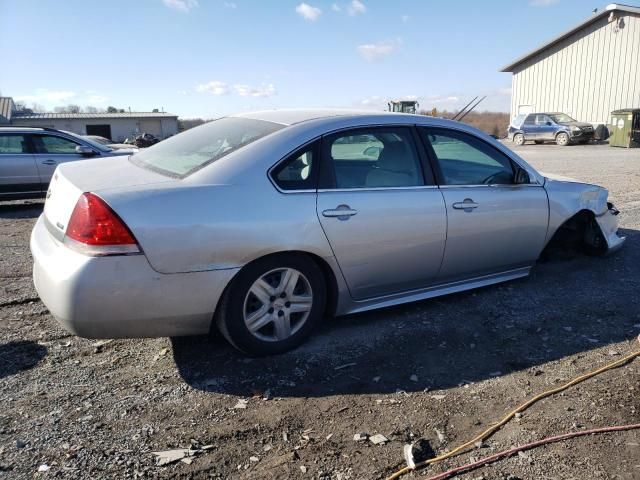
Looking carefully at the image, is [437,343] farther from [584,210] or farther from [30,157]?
[30,157]

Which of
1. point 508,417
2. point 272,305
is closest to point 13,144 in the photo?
point 272,305

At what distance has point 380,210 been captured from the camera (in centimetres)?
377

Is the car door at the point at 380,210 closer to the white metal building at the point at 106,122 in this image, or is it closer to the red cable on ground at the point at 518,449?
the red cable on ground at the point at 518,449

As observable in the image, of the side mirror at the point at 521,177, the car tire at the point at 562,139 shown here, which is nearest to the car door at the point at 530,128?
the car tire at the point at 562,139

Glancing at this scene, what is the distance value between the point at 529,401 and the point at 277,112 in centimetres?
274

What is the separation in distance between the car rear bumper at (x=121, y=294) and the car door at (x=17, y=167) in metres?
7.55

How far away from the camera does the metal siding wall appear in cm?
2956

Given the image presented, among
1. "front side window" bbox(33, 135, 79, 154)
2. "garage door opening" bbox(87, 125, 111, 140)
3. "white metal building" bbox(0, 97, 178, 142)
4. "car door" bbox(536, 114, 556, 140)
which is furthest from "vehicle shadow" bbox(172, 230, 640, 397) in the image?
"garage door opening" bbox(87, 125, 111, 140)

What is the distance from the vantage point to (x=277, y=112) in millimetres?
4316

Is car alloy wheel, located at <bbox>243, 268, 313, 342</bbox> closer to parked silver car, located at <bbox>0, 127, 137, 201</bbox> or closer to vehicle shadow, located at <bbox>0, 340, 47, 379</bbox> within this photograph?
vehicle shadow, located at <bbox>0, 340, 47, 379</bbox>

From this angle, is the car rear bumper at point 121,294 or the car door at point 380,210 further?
the car door at point 380,210

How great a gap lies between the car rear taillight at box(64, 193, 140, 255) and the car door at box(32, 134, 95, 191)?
25.6ft

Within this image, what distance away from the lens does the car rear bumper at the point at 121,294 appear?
9.66ft

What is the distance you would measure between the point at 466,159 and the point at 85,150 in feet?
27.3
